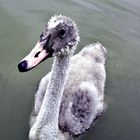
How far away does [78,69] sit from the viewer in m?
6.70

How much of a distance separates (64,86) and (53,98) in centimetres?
40

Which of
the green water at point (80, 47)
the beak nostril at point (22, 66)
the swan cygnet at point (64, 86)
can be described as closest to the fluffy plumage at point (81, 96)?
the swan cygnet at point (64, 86)

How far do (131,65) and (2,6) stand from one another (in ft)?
8.95

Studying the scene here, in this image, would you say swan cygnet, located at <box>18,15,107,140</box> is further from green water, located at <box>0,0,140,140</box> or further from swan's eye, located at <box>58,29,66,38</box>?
green water, located at <box>0,0,140,140</box>

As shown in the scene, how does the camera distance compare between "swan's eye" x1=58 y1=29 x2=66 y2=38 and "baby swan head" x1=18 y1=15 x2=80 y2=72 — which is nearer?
"baby swan head" x1=18 y1=15 x2=80 y2=72

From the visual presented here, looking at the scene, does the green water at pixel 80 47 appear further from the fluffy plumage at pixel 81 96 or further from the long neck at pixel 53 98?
the long neck at pixel 53 98

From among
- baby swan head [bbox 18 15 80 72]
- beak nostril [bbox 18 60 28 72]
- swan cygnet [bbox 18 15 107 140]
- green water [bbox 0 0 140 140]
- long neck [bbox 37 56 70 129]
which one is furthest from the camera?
green water [bbox 0 0 140 140]

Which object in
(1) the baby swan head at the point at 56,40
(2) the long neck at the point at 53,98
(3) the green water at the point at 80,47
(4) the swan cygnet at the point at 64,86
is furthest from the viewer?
(3) the green water at the point at 80,47

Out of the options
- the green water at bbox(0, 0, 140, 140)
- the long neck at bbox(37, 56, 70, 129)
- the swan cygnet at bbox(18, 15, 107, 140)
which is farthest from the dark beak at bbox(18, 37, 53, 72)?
the green water at bbox(0, 0, 140, 140)

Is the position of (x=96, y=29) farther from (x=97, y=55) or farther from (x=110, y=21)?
(x=97, y=55)

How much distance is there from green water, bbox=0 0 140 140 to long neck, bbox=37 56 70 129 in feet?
1.97

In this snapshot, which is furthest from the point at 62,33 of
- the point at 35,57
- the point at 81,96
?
the point at 81,96

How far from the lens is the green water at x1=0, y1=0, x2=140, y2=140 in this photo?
255 inches

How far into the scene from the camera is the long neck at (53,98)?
5422 millimetres
